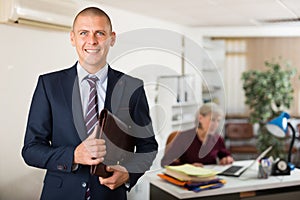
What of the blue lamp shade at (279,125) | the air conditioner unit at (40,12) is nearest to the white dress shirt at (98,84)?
the air conditioner unit at (40,12)

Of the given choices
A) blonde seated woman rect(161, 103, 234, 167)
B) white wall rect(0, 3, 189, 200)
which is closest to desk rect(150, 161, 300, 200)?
blonde seated woman rect(161, 103, 234, 167)

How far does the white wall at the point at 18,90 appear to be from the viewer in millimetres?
2838

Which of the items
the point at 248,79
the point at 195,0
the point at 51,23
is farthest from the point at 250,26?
the point at 51,23

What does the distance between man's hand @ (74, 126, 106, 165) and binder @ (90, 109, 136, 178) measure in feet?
0.06

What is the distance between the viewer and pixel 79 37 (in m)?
1.34

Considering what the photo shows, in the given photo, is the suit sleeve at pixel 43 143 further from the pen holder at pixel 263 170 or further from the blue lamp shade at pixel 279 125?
the blue lamp shade at pixel 279 125

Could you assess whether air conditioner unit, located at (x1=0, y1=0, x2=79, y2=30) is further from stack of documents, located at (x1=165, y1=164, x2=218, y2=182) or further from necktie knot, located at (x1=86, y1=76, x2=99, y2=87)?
necktie knot, located at (x1=86, y1=76, x2=99, y2=87)

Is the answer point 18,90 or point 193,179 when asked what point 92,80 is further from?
point 18,90

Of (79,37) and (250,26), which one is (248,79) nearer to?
(250,26)

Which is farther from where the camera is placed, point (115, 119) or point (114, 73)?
point (114, 73)

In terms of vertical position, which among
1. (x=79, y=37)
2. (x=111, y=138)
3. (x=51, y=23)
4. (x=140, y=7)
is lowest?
(x=111, y=138)

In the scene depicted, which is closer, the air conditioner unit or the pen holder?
the air conditioner unit

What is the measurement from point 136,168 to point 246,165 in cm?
227

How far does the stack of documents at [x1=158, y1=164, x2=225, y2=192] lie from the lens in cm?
267
